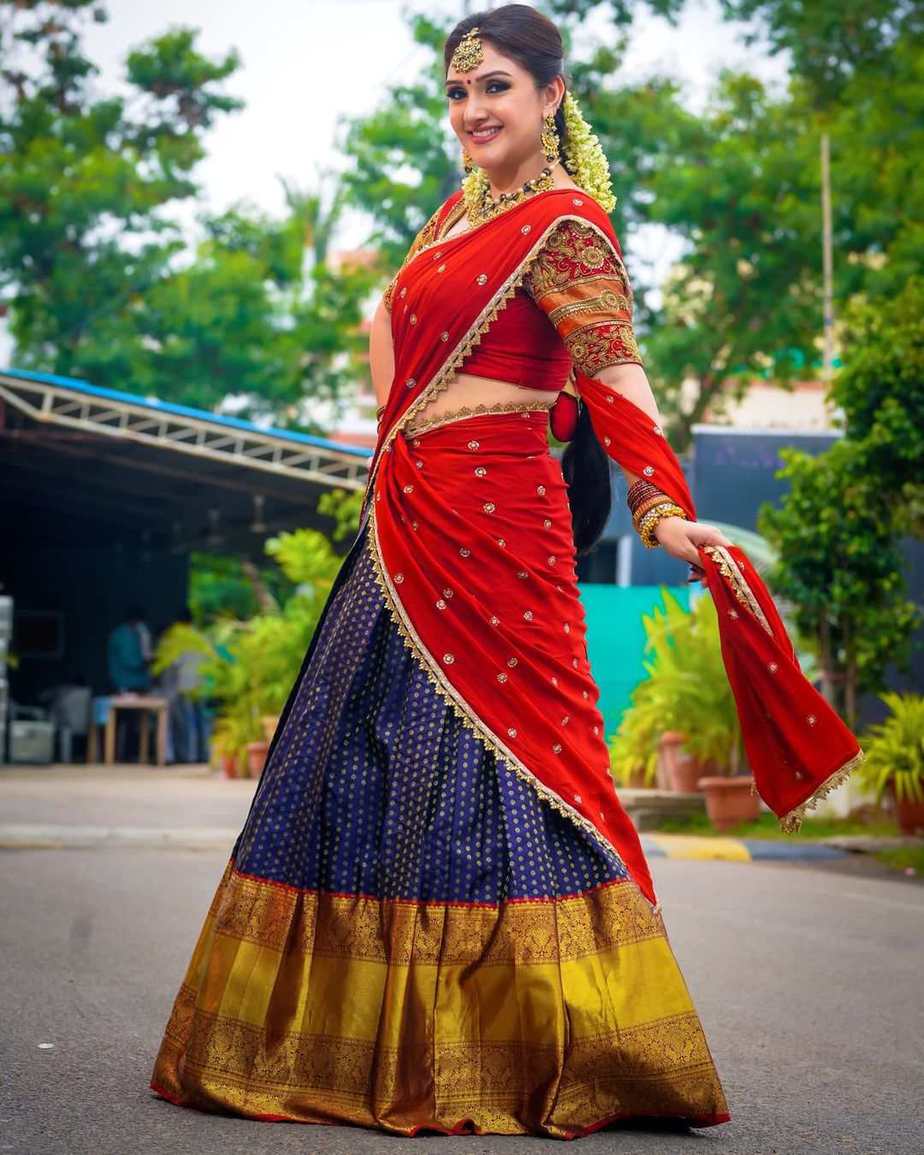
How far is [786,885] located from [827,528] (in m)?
3.52

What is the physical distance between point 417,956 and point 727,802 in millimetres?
8862

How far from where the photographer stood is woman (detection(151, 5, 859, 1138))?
10.9 feet

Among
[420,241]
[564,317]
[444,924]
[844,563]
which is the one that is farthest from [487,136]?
[844,563]

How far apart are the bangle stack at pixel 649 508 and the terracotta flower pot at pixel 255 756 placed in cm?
1352

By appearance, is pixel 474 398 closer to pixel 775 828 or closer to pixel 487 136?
pixel 487 136

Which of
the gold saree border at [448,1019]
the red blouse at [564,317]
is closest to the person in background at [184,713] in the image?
the red blouse at [564,317]

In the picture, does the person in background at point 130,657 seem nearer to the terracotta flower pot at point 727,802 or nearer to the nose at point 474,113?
the terracotta flower pot at point 727,802

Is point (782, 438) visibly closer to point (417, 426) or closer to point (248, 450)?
point (248, 450)

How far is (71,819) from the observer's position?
11.6 meters

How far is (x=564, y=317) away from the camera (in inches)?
141

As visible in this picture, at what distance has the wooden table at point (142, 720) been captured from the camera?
21.4 metres

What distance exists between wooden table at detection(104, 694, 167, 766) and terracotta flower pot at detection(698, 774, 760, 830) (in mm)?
10537

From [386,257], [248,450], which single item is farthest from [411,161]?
[248,450]

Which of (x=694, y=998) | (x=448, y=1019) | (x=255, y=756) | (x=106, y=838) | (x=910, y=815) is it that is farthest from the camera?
(x=255, y=756)
